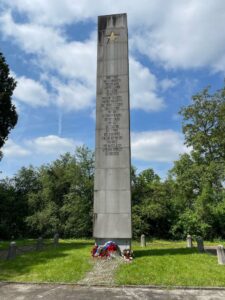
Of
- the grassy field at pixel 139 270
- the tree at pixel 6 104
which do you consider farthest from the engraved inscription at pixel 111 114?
the tree at pixel 6 104

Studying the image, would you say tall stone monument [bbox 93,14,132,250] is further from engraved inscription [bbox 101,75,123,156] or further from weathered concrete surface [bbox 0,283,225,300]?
weathered concrete surface [bbox 0,283,225,300]

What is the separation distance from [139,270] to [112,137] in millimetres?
6541

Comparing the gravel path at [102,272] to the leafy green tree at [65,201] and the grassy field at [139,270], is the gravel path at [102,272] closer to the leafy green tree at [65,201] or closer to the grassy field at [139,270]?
the grassy field at [139,270]

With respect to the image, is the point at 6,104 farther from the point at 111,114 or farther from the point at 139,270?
the point at 139,270

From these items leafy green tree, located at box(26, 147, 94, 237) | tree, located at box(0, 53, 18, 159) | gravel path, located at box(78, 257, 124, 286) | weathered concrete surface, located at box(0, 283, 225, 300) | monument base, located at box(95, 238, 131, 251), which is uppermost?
tree, located at box(0, 53, 18, 159)

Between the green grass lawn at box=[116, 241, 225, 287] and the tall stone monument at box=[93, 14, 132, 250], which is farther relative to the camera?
the tall stone monument at box=[93, 14, 132, 250]

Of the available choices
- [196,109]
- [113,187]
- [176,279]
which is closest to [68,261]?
[113,187]

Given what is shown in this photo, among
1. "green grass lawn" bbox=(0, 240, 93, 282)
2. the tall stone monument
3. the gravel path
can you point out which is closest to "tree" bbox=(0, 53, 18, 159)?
the tall stone monument

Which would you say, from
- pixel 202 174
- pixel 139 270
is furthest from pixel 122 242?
pixel 202 174

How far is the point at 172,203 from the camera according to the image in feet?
127

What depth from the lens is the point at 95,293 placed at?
866cm

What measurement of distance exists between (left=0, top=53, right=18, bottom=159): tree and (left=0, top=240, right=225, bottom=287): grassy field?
488 inches

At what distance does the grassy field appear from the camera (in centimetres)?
979

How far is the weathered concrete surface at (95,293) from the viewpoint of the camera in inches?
323
